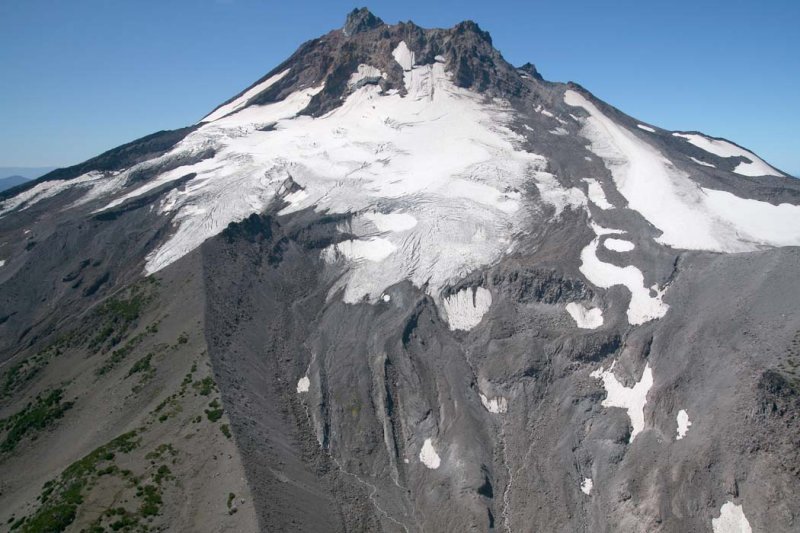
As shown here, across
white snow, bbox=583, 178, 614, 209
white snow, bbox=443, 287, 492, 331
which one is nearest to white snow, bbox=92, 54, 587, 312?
white snow, bbox=583, 178, 614, 209

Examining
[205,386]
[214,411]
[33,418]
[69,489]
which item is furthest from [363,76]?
[69,489]

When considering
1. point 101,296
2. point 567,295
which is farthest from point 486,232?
point 101,296

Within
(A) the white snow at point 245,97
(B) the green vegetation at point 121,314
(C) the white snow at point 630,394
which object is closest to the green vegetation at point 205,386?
(B) the green vegetation at point 121,314

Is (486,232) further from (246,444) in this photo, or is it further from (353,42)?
(353,42)

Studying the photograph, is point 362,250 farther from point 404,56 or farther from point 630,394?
point 404,56

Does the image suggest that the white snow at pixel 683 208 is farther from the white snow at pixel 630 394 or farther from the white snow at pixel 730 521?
the white snow at pixel 730 521

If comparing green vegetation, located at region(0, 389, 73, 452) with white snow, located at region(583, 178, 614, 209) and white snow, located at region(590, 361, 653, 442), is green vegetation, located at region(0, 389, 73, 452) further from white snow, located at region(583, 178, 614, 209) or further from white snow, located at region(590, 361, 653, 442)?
white snow, located at region(583, 178, 614, 209)
